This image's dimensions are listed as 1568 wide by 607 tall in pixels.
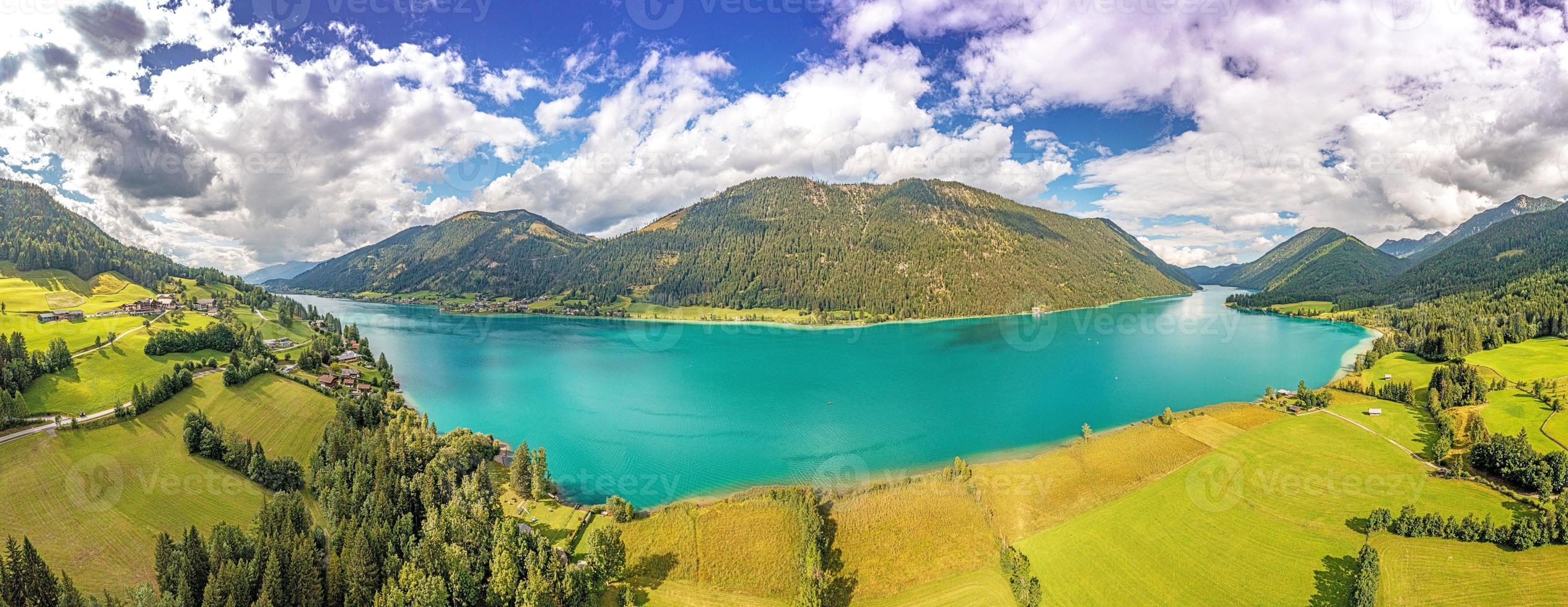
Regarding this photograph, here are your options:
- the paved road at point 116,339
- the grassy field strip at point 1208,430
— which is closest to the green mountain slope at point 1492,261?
the grassy field strip at point 1208,430

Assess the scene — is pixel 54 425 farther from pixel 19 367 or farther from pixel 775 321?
pixel 775 321

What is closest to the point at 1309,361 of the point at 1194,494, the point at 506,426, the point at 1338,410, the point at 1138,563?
the point at 1338,410

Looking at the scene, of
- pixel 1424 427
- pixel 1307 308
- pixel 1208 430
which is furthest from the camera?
pixel 1307 308

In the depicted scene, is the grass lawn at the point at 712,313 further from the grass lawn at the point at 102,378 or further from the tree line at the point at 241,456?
the tree line at the point at 241,456

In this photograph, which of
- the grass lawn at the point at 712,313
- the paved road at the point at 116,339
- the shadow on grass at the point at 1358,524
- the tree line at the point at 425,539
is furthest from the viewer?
the grass lawn at the point at 712,313

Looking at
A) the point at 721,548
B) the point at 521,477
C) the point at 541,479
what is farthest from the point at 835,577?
the point at 521,477

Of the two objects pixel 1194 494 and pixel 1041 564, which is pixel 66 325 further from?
pixel 1194 494
